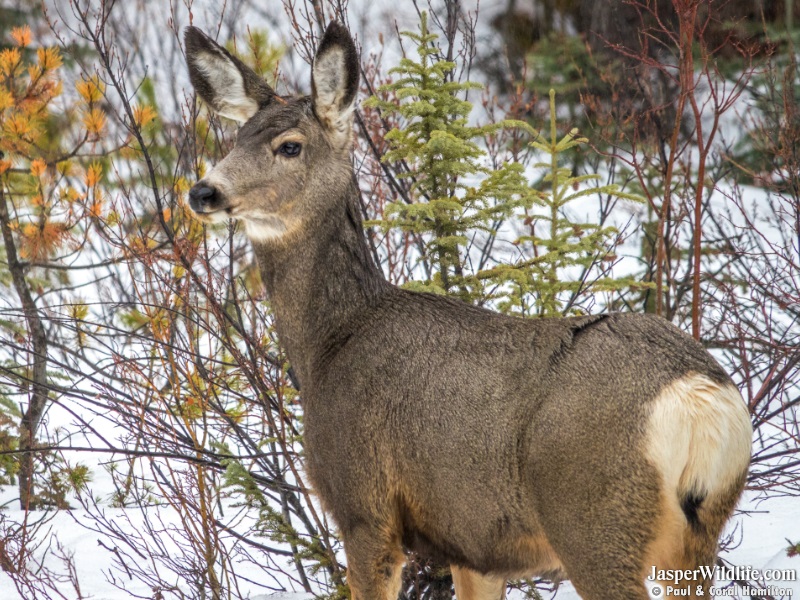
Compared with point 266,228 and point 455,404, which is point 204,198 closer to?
point 266,228

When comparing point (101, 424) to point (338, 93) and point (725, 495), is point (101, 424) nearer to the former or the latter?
point (338, 93)

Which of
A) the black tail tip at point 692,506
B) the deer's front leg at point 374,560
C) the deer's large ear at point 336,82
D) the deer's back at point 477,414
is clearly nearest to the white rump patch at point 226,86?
the deer's large ear at point 336,82

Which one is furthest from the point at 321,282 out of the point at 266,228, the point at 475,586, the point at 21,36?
the point at 21,36

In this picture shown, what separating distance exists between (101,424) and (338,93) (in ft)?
21.6

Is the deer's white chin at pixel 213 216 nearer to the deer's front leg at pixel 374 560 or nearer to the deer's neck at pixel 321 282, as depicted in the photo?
the deer's neck at pixel 321 282

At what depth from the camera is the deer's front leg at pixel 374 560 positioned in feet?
12.6

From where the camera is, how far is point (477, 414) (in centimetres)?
362

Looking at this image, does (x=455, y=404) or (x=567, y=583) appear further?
(x=567, y=583)

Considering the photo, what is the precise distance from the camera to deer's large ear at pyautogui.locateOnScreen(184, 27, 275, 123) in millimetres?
→ 4512

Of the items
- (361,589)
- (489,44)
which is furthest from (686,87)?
(489,44)

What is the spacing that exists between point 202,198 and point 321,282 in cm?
69

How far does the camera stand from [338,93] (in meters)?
4.35

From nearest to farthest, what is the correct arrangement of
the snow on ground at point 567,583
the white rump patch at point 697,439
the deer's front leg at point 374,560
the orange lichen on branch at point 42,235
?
the white rump patch at point 697,439, the deer's front leg at point 374,560, the snow on ground at point 567,583, the orange lichen on branch at point 42,235

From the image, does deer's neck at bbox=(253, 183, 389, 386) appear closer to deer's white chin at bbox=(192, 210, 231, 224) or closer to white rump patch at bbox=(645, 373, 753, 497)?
deer's white chin at bbox=(192, 210, 231, 224)
